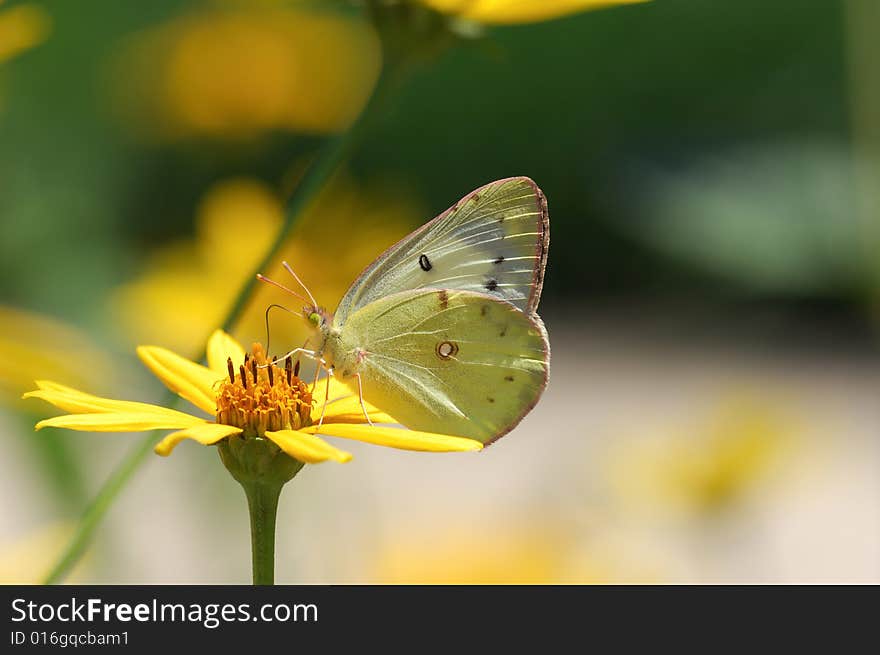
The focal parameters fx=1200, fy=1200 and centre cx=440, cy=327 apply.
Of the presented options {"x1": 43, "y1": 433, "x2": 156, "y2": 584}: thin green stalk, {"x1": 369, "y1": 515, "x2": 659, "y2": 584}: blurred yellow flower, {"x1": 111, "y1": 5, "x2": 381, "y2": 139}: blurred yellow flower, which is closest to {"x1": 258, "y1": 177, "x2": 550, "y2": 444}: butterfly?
{"x1": 43, "y1": 433, "x2": 156, "y2": 584}: thin green stalk

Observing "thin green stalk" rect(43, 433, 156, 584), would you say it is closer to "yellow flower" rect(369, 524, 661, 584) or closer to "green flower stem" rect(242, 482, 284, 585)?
"green flower stem" rect(242, 482, 284, 585)

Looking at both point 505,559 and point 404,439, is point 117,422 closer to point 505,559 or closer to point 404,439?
point 404,439

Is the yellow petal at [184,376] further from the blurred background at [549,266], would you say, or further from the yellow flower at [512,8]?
the yellow flower at [512,8]

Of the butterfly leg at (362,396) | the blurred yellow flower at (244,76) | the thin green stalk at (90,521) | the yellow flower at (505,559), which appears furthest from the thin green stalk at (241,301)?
the blurred yellow flower at (244,76)

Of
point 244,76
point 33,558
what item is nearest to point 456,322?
point 33,558

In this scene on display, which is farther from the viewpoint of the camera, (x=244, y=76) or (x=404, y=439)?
(x=244, y=76)

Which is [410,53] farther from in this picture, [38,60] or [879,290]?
[38,60]
